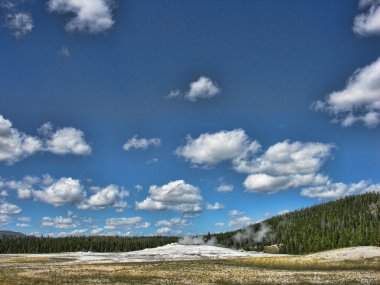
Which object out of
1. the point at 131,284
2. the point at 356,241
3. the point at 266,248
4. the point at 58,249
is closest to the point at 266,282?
the point at 131,284

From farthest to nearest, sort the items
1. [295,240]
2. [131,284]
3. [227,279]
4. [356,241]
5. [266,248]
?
[266,248]
[295,240]
[356,241]
[227,279]
[131,284]

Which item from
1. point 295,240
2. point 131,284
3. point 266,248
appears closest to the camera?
point 131,284

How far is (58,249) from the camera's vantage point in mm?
198000

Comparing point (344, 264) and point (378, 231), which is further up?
point (378, 231)

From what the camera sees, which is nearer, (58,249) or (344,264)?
(344,264)

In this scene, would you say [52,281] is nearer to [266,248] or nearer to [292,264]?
[292,264]

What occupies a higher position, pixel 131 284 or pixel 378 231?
pixel 378 231

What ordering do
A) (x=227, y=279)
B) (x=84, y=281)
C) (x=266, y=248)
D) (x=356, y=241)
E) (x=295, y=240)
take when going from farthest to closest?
(x=266, y=248) → (x=295, y=240) → (x=356, y=241) → (x=227, y=279) → (x=84, y=281)

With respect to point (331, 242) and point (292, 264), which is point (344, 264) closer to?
point (292, 264)

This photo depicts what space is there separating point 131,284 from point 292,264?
50.0m

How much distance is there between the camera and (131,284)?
43.8 m

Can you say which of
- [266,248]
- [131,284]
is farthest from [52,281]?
[266,248]

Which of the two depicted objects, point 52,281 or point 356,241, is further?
point 356,241

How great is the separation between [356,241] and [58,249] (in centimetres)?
13034
